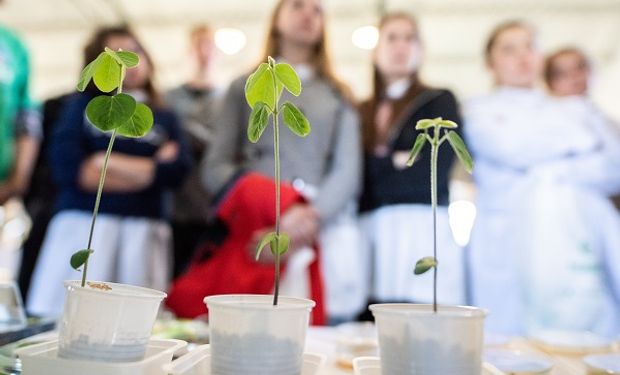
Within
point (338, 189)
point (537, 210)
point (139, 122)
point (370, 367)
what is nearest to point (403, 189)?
point (338, 189)

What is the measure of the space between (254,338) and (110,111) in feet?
0.82

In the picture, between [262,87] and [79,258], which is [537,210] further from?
[79,258]

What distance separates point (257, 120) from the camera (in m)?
0.59

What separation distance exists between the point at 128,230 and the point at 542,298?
53.8 inches

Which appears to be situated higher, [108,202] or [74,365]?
[108,202]

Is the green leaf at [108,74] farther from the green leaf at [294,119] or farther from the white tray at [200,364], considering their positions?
the white tray at [200,364]

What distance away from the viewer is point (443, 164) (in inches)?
71.0

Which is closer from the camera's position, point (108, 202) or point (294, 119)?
point (294, 119)

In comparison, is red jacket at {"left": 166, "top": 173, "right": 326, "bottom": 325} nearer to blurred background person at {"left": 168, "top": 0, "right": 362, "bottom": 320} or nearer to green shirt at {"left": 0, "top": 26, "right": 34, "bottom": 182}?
blurred background person at {"left": 168, "top": 0, "right": 362, "bottom": 320}

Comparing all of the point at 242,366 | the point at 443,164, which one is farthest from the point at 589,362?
the point at 443,164

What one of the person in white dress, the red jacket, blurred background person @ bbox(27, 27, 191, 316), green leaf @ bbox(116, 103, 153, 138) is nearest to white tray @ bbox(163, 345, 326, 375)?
green leaf @ bbox(116, 103, 153, 138)

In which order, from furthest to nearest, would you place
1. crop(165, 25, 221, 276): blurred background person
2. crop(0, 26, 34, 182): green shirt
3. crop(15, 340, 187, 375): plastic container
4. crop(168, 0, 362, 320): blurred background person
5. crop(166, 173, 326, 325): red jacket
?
1. crop(165, 25, 221, 276): blurred background person
2. crop(0, 26, 34, 182): green shirt
3. crop(168, 0, 362, 320): blurred background person
4. crop(166, 173, 326, 325): red jacket
5. crop(15, 340, 187, 375): plastic container

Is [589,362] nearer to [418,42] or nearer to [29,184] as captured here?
[418,42]

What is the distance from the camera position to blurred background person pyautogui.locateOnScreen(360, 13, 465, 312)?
186 cm
